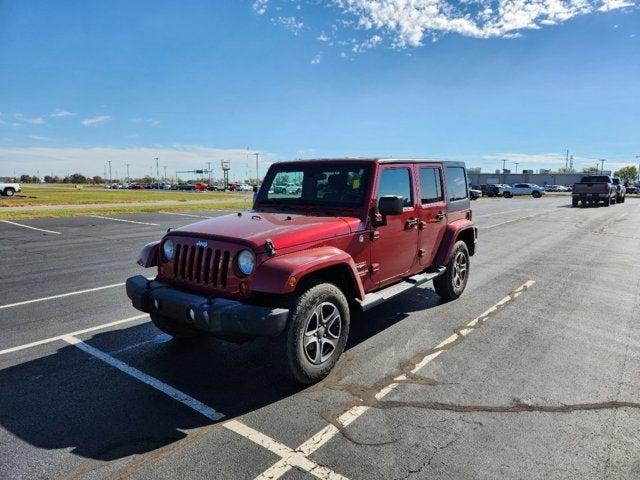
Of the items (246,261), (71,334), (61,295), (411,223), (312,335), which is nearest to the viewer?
(246,261)

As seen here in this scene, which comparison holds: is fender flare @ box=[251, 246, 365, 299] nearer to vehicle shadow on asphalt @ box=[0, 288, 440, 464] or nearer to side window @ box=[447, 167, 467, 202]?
vehicle shadow on asphalt @ box=[0, 288, 440, 464]

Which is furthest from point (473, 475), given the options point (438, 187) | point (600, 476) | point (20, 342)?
point (20, 342)

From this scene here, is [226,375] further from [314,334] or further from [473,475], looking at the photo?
[473,475]

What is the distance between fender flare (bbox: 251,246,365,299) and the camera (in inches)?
138

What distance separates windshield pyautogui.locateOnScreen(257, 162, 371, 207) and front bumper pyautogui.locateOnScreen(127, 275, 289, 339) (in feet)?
5.56

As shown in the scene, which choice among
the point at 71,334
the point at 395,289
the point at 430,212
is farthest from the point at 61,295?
the point at 430,212

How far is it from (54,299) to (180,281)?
3453mm

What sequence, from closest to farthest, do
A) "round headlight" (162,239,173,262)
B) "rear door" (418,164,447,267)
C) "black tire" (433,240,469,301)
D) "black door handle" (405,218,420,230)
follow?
"round headlight" (162,239,173,262) < "black door handle" (405,218,420,230) < "rear door" (418,164,447,267) < "black tire" (433,240,469,301)

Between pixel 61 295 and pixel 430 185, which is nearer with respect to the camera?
pixel 430 185

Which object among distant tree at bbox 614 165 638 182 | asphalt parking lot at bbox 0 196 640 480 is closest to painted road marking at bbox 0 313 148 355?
asphalt parking lot at bbox 0 196 640 480

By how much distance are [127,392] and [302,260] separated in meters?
1.79

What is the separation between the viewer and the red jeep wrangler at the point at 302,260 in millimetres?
3615

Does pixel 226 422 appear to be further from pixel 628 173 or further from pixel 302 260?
pixel 628 173

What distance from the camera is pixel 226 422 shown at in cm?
330
